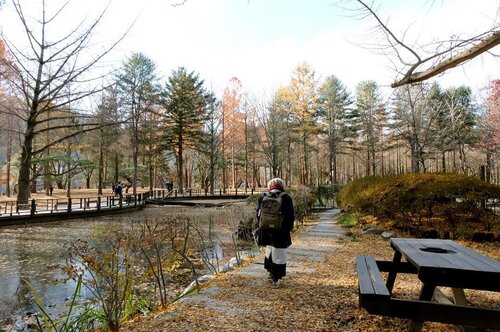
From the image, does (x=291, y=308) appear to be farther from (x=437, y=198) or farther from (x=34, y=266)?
(x=34, y=266)

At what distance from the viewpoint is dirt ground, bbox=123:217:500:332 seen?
9.97 feet

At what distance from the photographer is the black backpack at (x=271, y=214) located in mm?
4246

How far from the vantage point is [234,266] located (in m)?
6.08

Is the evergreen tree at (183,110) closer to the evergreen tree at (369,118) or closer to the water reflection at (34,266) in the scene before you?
the evergreen tree at (369,118)

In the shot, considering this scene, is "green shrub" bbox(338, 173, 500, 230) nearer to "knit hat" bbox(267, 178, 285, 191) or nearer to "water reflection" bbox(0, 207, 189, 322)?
"knit hat" bbox(267, 178, 285, 191)

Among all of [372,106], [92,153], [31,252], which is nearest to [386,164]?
[372,106]

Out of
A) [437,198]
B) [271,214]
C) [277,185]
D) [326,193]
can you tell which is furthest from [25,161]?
[326,193]

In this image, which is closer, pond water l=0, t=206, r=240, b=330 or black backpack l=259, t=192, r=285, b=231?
black backpack l=259, t=192, r=285, b=231

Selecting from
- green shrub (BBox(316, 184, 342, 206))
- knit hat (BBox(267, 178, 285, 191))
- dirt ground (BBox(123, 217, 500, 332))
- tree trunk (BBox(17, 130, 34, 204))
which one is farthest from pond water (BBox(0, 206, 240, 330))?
green shrub (BBox(316, 184, 342, 206))

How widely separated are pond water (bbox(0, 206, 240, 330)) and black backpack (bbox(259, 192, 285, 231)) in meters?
2.39

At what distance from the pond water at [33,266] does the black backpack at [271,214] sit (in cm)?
239

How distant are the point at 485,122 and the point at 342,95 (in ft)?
54.7

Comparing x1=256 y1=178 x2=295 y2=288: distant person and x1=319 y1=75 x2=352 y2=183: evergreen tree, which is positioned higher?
x1=319 y1=75 x2=352 y2=183: evergreen tree

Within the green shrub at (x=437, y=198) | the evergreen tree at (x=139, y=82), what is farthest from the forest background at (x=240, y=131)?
the green shrub at (x=437, y=198)
